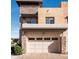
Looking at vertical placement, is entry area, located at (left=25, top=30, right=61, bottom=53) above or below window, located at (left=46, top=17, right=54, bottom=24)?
below

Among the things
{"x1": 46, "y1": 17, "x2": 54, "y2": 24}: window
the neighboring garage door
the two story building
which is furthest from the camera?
{"x1": 46, "y1": 17, "x2": 54, "y2": 24}: window

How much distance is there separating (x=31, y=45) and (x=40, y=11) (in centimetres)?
352

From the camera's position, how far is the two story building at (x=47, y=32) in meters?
15.0

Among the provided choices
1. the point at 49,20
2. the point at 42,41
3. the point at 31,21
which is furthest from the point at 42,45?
the point at 31,21

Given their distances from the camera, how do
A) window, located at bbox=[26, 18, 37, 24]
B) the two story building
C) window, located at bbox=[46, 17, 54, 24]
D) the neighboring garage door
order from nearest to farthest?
the two story building < the neighboring garage door < window, located at bbox=[46, 17, 54, 24] < window, located at bbox=[26, 18, 37, 24]

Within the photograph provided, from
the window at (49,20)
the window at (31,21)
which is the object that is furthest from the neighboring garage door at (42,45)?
the window at (31,21)

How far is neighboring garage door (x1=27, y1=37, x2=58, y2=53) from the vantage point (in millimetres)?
15258

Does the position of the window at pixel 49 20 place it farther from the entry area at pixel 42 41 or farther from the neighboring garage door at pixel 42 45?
the neighboring garage door at pixel 42 45

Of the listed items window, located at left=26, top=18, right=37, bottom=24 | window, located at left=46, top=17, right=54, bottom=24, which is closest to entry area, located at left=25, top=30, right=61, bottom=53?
window, located at left=46, top=17, right=54, bottom=24

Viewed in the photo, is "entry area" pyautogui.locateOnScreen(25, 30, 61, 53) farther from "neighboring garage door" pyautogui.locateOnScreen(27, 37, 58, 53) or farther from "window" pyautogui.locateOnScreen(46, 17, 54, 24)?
"window" pyautogui.locateOnScreen(46, 17, 54, 24)

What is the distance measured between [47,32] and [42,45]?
50.1 inches
